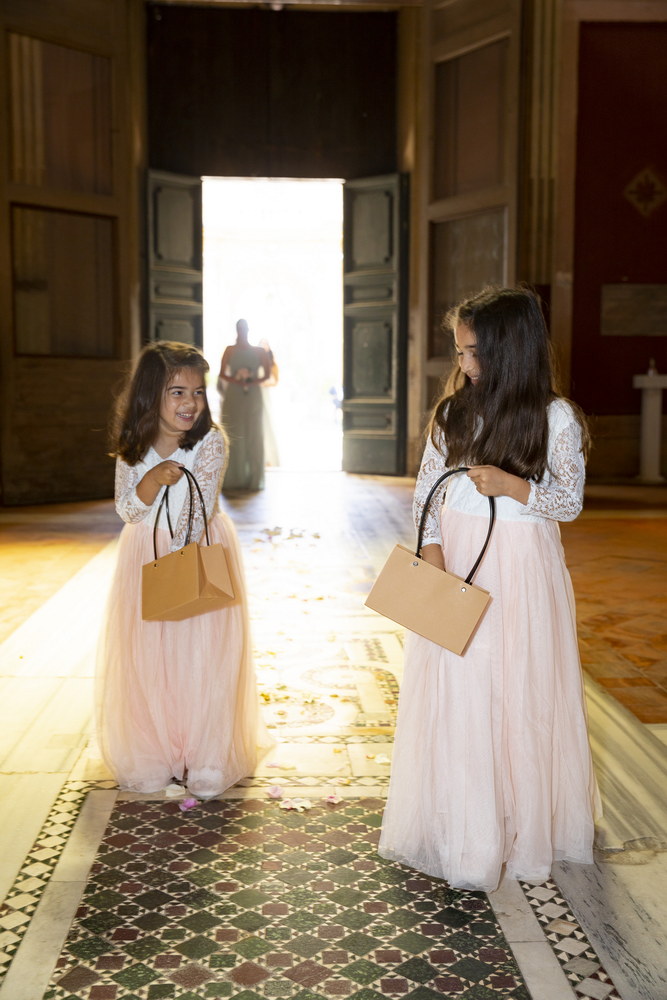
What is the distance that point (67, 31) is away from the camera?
8.67 m

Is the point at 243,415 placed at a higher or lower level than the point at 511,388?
lower

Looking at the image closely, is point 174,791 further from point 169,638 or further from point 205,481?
point 205,481

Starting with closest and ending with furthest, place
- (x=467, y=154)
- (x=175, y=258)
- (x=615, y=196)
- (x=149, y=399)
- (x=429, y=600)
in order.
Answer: (x=429, y=600) → (x=149, y=399) → (x=467, y=154) → (x=615, y=196) → (x=175, y=258)

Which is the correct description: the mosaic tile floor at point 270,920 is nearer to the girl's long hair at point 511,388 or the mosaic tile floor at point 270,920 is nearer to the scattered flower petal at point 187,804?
the scattered flower petal at point 187,804

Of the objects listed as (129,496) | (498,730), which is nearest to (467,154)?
(129,496)

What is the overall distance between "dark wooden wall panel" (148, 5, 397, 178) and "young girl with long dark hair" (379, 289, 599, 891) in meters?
9.52

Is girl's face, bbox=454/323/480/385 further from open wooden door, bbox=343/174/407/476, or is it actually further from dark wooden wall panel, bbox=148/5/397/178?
dark wooden wall panel, bbox=148/5/397/178

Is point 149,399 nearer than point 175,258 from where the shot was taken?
Yes

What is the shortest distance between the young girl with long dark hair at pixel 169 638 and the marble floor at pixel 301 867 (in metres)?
0.12

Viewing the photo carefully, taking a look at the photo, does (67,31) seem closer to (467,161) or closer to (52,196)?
(52,196)

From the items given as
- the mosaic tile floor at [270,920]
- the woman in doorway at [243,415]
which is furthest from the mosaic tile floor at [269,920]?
the woman in doorway at [243,415]

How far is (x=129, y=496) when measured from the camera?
2.88 meters

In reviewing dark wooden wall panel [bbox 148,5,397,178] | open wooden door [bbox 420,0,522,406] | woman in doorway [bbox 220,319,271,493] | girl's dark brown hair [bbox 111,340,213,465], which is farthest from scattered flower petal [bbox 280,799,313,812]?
dark wooden wall panel [bbox 148,5,397,178]

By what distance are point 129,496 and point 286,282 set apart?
58.6ft
